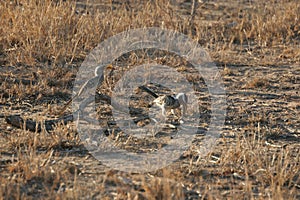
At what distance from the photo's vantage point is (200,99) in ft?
21.4

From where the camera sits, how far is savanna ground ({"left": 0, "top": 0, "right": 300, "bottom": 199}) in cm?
435

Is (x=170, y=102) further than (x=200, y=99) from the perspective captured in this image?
No

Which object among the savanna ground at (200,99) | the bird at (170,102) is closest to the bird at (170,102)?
the bird at (170,102)

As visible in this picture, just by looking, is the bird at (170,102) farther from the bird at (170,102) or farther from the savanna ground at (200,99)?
the savanna ground at (200,99)

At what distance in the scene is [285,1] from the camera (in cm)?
1043

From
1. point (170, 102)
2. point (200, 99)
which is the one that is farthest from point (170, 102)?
point (200, 99)

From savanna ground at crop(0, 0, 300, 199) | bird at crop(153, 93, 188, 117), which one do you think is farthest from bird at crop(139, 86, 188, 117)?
savanna ground at crop(0, 0, 300, 199)

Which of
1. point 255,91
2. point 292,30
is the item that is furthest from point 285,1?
point 255,91

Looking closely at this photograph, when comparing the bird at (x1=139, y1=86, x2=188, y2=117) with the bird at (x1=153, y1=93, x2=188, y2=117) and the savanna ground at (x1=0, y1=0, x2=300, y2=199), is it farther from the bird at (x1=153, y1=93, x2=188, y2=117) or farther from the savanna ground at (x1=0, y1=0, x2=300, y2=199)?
the savanna ground at (x1=0, y1=0, x2=300, y2=199)

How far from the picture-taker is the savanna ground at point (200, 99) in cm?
435

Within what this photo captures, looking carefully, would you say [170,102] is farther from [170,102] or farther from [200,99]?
[200,99]

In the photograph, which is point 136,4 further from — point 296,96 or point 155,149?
point 155,149

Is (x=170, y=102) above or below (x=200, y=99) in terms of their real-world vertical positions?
above

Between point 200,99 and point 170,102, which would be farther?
point 200,99
